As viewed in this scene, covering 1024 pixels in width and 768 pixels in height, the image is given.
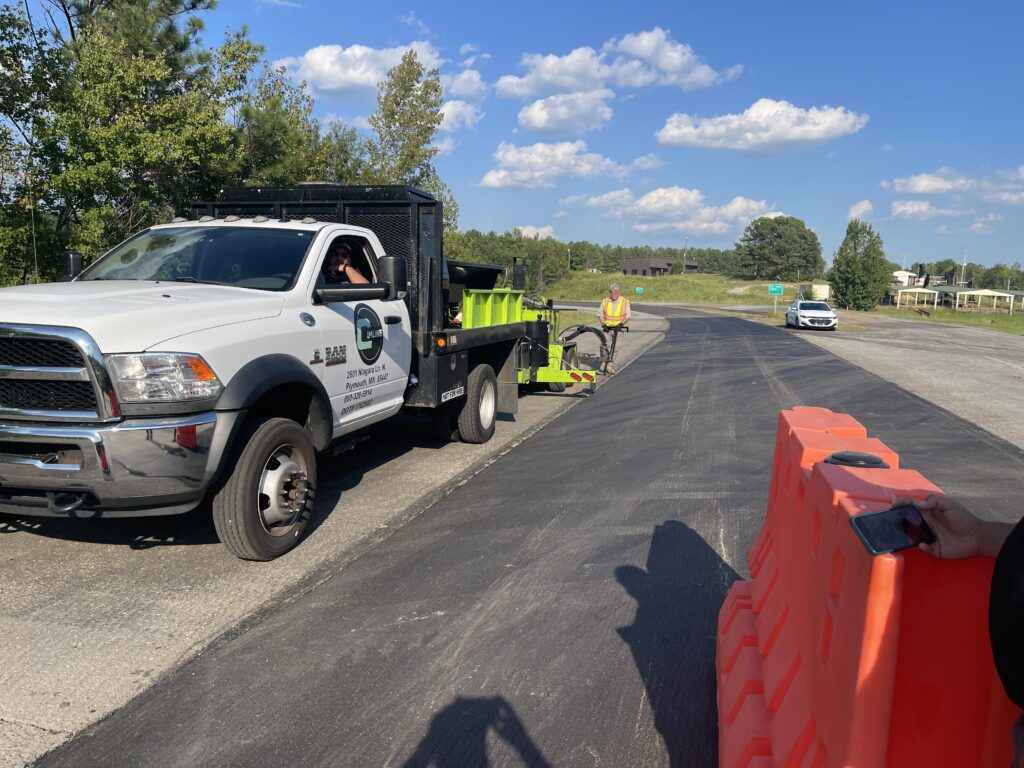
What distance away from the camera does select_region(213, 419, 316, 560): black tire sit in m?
4.47

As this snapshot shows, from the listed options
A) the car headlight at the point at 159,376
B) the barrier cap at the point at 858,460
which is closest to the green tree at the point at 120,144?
the car headlight at the point at 159,376

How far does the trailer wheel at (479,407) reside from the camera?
26.6 ft

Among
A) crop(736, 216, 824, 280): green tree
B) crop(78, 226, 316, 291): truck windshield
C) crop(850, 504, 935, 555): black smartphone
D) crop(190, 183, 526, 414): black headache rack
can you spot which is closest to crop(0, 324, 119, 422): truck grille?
crop(78, 226, 316, 291): truck windshield

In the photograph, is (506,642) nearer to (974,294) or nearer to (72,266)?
(72,266)

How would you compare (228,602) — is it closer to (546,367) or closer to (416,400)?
(416,400)

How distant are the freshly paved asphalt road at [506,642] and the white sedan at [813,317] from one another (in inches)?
1125

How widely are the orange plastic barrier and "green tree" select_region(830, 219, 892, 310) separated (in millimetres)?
66136

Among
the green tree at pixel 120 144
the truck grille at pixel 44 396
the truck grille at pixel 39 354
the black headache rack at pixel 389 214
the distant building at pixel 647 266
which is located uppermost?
the distant building at pixel 647 266

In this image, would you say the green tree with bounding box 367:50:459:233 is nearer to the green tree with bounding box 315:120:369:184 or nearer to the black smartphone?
the green tree with bounding box 315:120:369:184

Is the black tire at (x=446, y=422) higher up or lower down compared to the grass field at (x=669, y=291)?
lower down

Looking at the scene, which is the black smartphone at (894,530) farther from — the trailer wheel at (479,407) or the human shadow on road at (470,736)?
the trailer wheel at (479,407)

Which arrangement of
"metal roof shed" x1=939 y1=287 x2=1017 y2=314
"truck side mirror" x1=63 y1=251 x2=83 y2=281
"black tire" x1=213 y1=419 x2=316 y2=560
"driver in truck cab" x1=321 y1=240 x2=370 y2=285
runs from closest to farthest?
"black tire" x1=213 y1=419 x2=316 y2=560 → "driver in truck cab" x1=321 y1=240 x2=370 y2=285 → "truck side mirror" x1=63 y1=251 x2=83 y2=281 → "metal roof shed" x1=939 y1=287 x2=1017 y2=314

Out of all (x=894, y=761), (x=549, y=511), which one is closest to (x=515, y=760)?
(x=894, y=761)

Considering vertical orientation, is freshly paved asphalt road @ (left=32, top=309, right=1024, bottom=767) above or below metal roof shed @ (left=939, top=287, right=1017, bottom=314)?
below
